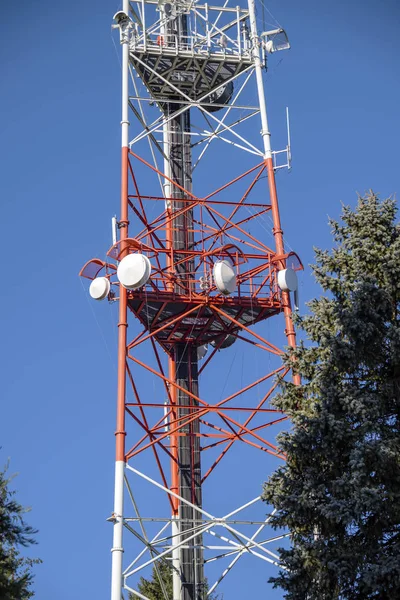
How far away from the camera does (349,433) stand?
25.9 m

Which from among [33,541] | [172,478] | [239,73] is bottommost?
[33,541]

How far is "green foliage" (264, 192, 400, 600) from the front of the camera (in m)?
25.1

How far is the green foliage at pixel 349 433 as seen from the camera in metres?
25.1

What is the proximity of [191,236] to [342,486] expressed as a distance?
16.4m

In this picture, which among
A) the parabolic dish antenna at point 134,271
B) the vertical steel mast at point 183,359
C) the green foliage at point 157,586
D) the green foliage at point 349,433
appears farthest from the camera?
the green foliage at point 157,586

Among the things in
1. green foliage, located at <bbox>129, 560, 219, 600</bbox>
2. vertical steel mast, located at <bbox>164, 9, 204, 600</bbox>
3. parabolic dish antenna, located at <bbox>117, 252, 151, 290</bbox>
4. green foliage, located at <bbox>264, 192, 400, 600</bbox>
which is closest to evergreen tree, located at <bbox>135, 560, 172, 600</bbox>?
green foliage, located at <bbox>129, 560, 219, 600</bbox>

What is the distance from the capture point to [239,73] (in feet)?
135

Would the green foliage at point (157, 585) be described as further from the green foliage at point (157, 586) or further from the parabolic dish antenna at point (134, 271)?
A: the parabolic dish antenna at point (134, 271)

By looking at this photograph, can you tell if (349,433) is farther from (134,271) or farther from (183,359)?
(183,359)

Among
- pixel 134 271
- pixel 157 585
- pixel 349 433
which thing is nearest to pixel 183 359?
pixel 134 271

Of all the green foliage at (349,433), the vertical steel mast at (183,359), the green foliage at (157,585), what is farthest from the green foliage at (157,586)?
the green foliage at (349,433)

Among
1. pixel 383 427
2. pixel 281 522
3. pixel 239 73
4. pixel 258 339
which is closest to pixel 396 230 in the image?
pixel 383 427

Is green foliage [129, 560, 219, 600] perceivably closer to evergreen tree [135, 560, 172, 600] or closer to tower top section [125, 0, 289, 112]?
evergreen tree [135, 560, 172, 600]

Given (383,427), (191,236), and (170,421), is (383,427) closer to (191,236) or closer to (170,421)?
(170,421)
